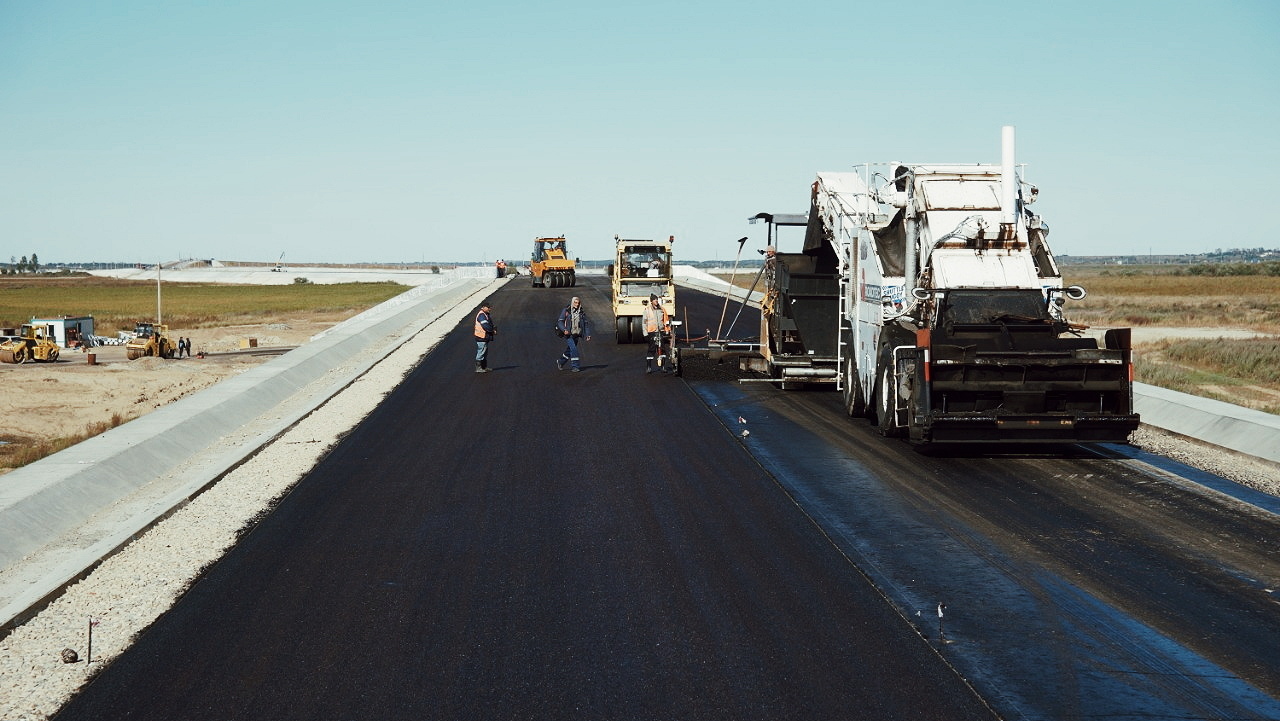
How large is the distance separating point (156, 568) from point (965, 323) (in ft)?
33.1

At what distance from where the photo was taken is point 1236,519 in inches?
440

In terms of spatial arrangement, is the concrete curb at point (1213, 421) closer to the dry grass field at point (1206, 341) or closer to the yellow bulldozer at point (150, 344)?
the dry grass field at point (1206, 341)

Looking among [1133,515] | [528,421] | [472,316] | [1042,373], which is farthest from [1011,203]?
[472,316]

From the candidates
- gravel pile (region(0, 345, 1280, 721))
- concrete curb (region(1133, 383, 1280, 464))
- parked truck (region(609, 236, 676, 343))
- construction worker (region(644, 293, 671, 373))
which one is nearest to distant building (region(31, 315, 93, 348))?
parked truck (region(609, 236, 676, 343))

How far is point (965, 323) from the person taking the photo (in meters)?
14.9

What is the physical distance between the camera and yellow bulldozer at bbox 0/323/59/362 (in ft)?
117

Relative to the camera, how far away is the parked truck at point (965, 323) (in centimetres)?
1393

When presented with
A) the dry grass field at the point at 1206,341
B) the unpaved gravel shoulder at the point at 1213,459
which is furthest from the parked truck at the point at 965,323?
the dry grass field at the point at 1206,341

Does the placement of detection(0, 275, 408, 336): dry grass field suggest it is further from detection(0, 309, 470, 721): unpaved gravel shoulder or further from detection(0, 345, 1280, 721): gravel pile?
detection(0, 309, 470, 721): unpaved gravel shoulder

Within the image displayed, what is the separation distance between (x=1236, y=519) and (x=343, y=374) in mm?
19226

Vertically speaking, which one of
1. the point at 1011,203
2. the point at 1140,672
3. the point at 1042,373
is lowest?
the point at 1140,672

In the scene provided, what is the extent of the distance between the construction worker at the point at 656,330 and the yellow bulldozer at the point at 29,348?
21992mm

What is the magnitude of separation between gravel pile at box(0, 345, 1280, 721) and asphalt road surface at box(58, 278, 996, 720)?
211 mm

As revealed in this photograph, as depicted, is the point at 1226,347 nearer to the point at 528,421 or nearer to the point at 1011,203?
the point at 1011,203
